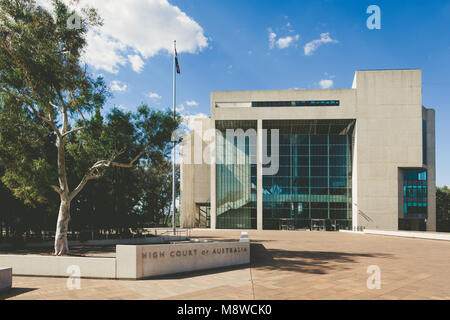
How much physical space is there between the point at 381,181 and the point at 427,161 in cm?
1038

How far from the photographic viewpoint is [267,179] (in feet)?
129

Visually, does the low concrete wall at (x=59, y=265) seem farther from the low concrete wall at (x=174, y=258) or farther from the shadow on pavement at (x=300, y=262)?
the shadow on pavement at (x=300, y=262)

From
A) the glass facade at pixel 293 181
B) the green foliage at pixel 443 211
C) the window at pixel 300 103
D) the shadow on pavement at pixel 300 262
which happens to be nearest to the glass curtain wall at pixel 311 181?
the glass facade at pixel 293 181

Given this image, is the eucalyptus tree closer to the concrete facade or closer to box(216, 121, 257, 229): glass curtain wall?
the concrete facade

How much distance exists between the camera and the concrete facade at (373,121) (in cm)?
3591

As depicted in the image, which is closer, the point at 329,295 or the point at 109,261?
the point at 329,295

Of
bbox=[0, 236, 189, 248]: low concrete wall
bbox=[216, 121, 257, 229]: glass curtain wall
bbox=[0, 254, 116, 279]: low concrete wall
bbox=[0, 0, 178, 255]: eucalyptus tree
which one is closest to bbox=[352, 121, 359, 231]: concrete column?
bbox=[216, 121, 257, 229]: glass curtain wall

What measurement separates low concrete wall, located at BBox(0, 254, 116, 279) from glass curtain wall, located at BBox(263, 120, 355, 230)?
3145 centimetres

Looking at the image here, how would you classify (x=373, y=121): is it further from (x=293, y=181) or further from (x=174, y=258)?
(x=174, y=258)

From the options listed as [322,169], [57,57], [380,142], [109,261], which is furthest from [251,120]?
[109,261]

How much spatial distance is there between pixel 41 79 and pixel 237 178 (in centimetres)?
3012

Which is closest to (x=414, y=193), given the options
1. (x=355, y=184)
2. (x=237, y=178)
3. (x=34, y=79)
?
(x=355, y=184)

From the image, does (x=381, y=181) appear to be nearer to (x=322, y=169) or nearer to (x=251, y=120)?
(x=322, y=169)

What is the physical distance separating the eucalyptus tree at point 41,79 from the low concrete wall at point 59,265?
2846 mm
